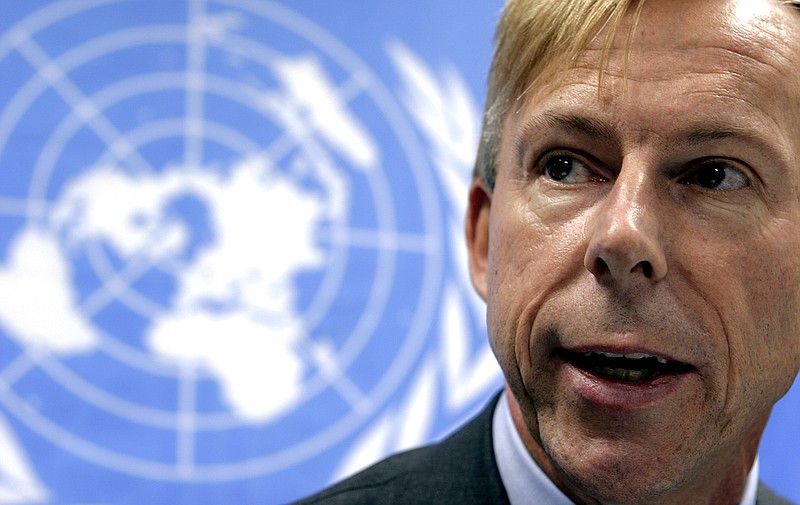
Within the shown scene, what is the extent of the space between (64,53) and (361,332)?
0.93 metres

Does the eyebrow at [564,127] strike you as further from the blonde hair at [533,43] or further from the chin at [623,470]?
the chin at [623,470]

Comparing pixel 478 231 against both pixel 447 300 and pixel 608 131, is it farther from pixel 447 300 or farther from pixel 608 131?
pixel 447 300

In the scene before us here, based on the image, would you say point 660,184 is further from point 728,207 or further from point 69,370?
point 69,370

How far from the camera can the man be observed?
87 centimetres

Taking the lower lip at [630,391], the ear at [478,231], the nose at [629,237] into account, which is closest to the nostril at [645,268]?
the nose at [629,237]

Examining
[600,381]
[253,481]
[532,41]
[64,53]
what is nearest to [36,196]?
[64,53]

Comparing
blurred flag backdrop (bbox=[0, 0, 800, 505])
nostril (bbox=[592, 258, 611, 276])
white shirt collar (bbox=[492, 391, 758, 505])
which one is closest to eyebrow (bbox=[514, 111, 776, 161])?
nostril (bbox=[592, 258, 611, 276])

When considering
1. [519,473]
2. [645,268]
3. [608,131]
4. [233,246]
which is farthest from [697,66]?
[233,246]

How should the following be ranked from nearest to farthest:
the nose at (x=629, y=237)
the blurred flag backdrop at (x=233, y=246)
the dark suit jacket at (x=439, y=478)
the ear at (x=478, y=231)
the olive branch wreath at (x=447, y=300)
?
the nose at (x=629, y=237)
the dark suit jacket at (x=439, y=478)
the ear at (x=478, y=231)
the blurred flag backdrop at (x=233, y=246)
the olive branch wreath at (x=447, y=300)

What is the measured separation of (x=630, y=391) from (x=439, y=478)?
0.31 m

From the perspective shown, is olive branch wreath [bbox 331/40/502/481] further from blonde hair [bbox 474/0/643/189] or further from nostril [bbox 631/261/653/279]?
nostril [bbox 631/261/653/279]

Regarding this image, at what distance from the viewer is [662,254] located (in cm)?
85

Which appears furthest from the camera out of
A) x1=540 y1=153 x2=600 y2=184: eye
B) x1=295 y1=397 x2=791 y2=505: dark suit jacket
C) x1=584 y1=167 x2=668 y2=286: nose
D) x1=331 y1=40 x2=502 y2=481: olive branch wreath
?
x1=331 y1=40 x2=502 y2=481: olive branch wreath

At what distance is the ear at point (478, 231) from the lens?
118cm
